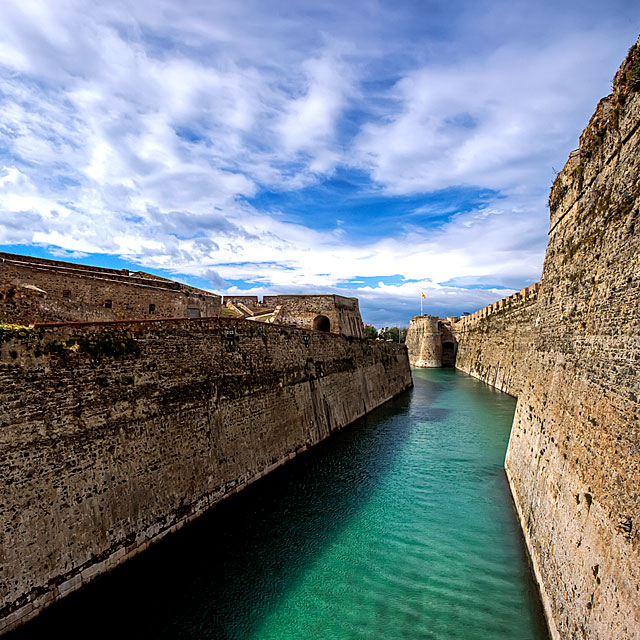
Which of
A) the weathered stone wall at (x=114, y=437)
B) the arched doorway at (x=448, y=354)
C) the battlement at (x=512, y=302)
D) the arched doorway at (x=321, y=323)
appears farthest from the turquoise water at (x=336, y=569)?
the arched doorway at (x=448, y=354)

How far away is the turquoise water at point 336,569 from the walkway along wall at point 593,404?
91cm

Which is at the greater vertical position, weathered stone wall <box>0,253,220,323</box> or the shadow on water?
weathered stone wall <box>0,253,220,323</box>

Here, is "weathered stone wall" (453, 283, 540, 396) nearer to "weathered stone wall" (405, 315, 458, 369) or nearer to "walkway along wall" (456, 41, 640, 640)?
"weathered stone wall" (405, 315, 458, 369)

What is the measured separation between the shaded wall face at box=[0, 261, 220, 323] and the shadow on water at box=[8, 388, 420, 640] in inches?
278

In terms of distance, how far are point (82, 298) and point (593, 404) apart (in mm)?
13927

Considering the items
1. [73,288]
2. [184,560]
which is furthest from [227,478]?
[73,288]

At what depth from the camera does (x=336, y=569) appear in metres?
8.02

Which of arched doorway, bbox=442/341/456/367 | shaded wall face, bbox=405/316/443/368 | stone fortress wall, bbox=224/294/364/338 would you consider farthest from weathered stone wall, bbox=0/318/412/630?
arched doorway, bbox=442/341/456/367

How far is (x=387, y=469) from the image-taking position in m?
13.9

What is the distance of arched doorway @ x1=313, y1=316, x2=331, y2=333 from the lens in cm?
2309

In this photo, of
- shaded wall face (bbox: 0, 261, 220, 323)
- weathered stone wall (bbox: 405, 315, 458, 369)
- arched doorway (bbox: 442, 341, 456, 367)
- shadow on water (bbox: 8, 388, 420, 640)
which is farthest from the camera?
arched doorway (bbox: 442, 341, 456, 367)

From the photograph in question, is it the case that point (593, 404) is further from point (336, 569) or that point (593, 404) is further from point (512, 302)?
point (512, 302)

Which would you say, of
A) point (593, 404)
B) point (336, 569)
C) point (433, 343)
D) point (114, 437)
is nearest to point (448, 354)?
point (433, 343)

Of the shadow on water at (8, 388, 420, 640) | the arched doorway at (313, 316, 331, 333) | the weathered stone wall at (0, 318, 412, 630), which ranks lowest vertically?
the shadow on water at (8, 388, 420, 640)
